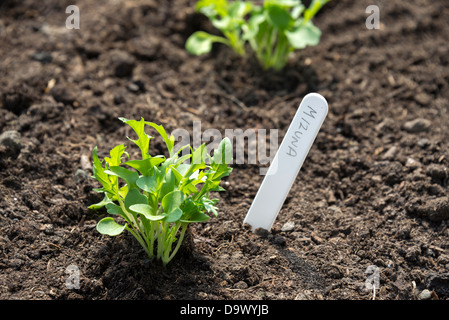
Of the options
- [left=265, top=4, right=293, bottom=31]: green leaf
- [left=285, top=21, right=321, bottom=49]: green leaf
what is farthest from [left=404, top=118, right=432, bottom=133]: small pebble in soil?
[left=265, top=4, right=293, bottom=31]: green leaf

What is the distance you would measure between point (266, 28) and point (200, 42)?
345 millimetres

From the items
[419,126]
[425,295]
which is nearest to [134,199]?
[425,295]

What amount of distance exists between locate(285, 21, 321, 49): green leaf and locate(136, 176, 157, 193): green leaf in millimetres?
1274

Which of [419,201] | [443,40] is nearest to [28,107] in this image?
[419,201]

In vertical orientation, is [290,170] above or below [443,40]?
below

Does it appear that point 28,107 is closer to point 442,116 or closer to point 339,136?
point 339,136

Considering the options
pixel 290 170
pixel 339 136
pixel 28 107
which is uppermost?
pixel 28 107

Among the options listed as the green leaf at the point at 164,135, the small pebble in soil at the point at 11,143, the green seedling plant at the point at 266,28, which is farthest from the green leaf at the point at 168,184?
the green seedling plant at the point at 266,28

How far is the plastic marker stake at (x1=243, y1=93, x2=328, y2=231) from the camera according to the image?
170 centimetres

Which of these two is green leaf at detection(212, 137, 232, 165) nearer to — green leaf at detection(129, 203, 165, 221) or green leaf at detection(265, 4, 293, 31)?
green leaf at detection(129, 203, 165, 221)

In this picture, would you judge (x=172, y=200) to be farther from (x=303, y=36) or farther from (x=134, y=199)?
(x=303, y=36)

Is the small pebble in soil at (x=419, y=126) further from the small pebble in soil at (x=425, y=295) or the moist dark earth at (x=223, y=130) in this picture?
the small pebble in soil at (x=425, y=295)
